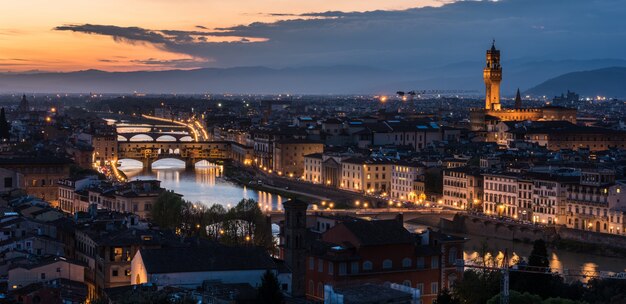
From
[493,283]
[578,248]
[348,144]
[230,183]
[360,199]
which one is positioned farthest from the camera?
[348,144]

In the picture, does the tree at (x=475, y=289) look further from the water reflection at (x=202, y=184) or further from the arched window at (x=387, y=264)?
the water reflection at (x=202, y=184)

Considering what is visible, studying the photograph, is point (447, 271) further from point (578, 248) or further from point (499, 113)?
point (499, 113)

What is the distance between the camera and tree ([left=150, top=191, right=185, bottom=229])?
19000 millimetres

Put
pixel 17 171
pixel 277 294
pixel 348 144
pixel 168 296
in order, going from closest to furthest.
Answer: pixel 168 296 → pixel 277 294 → pixel 17 171 → pixel 348 144

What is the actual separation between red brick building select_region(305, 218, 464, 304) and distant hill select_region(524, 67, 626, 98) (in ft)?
528

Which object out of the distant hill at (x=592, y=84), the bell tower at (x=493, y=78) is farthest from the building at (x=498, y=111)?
the distant hill at (x=592, y=84)

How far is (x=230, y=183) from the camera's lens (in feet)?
118

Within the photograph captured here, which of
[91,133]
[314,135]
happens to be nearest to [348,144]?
[314,135]

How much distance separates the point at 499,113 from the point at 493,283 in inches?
1519

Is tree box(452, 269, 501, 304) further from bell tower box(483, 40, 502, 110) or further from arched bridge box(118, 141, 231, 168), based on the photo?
bell tower box(483, 40, 502, 110)

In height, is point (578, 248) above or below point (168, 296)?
below

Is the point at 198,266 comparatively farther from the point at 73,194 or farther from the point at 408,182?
the point at 408,182

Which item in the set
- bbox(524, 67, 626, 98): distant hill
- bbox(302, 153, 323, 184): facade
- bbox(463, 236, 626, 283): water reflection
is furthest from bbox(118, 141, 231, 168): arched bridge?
bbox(524, 67, 626, 98): distant hill

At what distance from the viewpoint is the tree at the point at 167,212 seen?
1900cm
